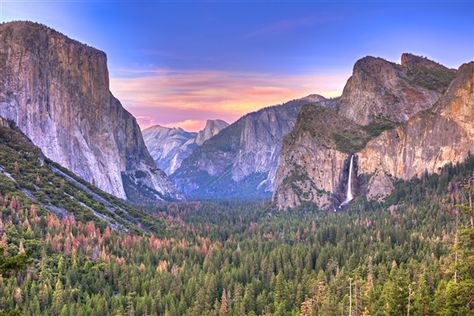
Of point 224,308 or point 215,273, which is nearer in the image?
point 224,308

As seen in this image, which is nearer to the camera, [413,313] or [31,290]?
[413,313]

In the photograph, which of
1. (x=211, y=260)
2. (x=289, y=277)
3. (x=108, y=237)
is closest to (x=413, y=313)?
(x=289, y=277)

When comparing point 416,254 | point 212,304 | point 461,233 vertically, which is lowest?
point 212,304

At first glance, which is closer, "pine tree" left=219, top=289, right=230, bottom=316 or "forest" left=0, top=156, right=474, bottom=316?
"forest" left=0, top=156, right=474, bottom=316

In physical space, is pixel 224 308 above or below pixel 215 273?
below

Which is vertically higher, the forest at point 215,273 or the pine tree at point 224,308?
the forest at point 215,273

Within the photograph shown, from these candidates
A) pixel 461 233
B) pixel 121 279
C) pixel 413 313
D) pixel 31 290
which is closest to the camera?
pixel 461 233

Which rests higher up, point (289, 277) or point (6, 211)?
point (6, 211)

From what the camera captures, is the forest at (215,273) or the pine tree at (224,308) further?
the pine tree at (224,308)

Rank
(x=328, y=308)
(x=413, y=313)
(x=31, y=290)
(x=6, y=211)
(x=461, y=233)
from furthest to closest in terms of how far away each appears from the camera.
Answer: (x=6, y=211) < (x=31, y=290) < (x=328, y=308) < (x=413, y=313) < (x=461, y=233)

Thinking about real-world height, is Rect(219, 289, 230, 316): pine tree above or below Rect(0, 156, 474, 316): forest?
below

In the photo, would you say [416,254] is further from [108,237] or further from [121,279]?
[108,237]
